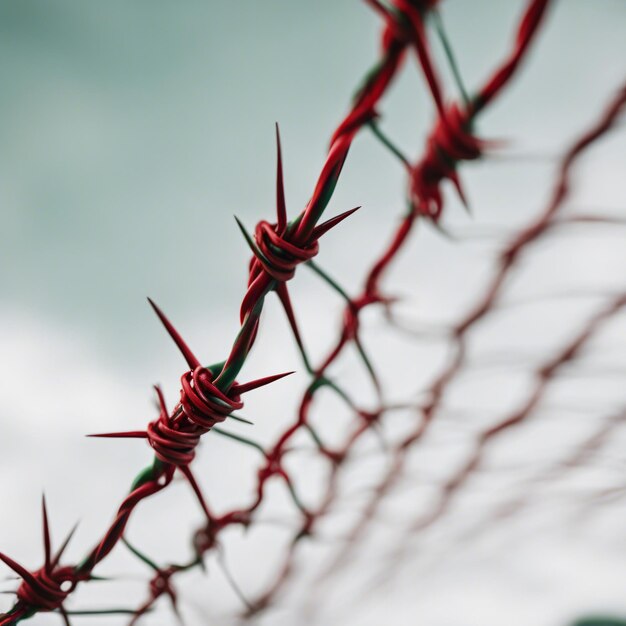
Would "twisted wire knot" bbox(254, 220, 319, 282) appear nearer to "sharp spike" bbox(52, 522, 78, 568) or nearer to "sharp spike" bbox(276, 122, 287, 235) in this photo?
"sharp spike" bbox(276, 122, 287, 235)

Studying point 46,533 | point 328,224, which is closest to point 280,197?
point 328,224

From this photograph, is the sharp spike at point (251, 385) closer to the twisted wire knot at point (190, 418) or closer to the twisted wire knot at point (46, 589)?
the twisted wire knot at point (190, 418)

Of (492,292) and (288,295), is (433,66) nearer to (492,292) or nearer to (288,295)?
(288,295)

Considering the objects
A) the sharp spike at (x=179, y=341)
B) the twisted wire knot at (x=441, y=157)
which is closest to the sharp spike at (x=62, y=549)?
the sharp spike at (x=179, y=341)

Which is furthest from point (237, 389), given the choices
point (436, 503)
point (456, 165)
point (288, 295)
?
point (436, 503)

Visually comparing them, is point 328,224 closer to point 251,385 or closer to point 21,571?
point 251,385

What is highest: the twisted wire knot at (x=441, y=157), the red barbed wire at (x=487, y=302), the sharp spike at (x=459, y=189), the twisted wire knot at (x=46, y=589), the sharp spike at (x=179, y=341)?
the red barbed wire at (x=487, y=302)
